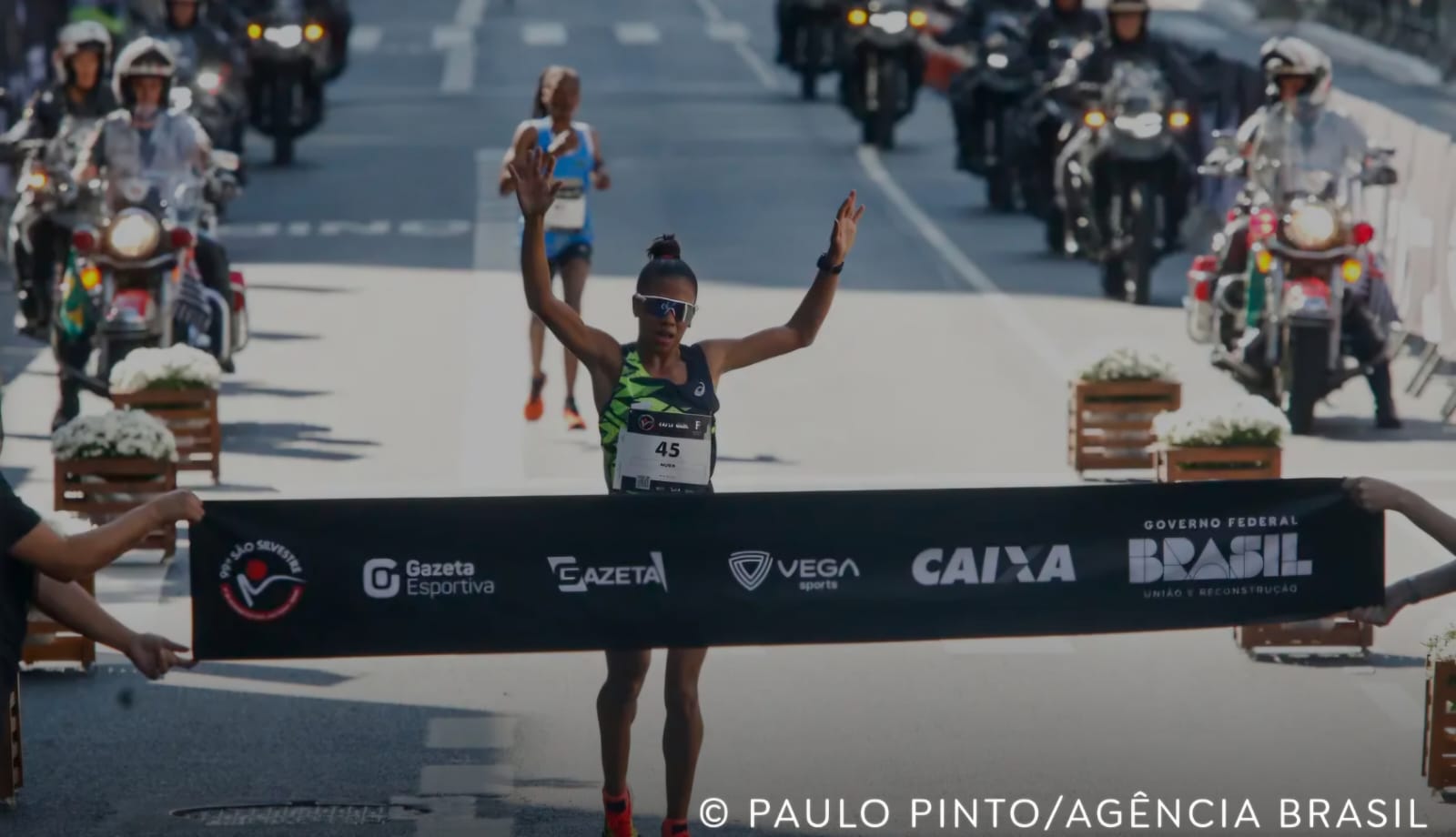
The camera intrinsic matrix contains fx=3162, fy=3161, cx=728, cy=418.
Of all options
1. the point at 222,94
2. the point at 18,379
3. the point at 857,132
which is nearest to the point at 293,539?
the point at 18,379

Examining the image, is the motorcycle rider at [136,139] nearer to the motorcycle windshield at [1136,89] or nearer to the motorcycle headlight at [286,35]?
the motorcycle windshield at [1136,89]

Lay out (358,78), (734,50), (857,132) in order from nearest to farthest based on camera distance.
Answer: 1. (857,132)
2. (358,78)
3. (734,50)

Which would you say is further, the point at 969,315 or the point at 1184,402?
the point at 969,315

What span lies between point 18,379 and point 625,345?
12.2 m

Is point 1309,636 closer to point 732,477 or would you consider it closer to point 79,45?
point 732,477

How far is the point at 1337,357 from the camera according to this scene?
731 inches

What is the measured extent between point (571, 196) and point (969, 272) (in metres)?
9.66

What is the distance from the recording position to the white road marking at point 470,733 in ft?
37.4

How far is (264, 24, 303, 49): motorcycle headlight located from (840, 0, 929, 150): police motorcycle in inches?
251

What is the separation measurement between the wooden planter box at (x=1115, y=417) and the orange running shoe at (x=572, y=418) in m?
3.17

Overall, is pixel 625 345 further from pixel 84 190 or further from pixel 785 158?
pixel 785 158

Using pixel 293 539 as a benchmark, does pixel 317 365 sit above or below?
below

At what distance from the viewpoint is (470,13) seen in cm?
6338

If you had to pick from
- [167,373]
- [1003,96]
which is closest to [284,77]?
[1003,96]
